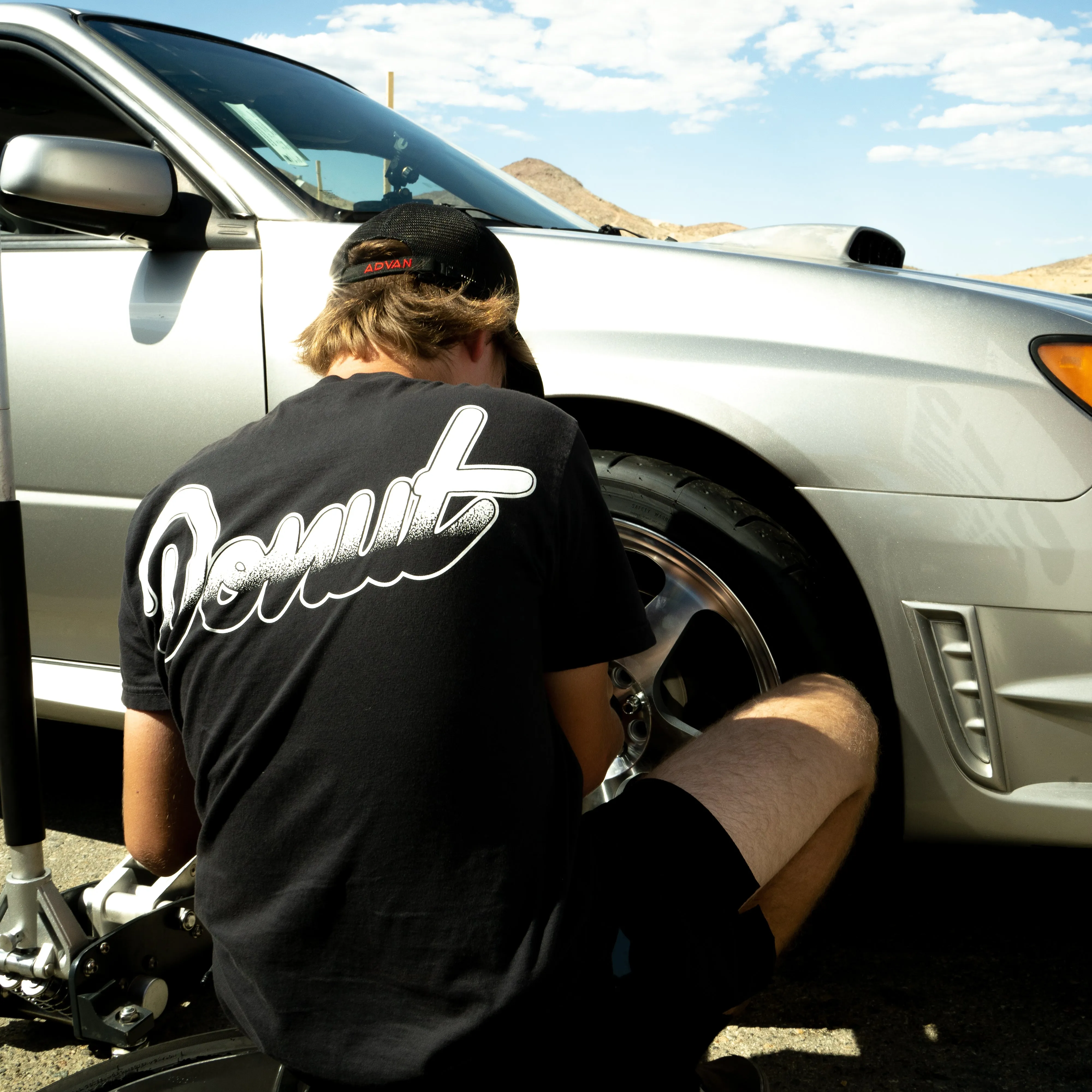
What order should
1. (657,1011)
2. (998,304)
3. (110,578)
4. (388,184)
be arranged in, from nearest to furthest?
(657,1011), (998,304), (110,578), (388,184)

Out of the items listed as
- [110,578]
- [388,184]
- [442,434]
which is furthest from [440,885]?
[388,184]

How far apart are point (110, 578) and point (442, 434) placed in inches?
52.4

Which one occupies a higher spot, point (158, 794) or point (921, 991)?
point (158, 794)

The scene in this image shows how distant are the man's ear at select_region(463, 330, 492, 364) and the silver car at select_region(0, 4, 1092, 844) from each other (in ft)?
1.43

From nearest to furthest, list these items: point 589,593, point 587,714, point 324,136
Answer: point 589,593 → point 587,714 → point 324,136

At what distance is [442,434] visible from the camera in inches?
43.5

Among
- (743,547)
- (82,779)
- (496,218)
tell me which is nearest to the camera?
(743,547)

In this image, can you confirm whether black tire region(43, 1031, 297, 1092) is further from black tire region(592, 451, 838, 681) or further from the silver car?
black tire region(592, 451, 838, 681)

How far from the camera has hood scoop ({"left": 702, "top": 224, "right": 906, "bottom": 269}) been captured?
80.3 inches

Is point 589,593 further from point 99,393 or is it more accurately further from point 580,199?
point 580,199

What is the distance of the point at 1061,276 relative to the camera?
43.3m

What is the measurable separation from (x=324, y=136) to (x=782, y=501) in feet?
4.48

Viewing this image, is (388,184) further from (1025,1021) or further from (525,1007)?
(1025,1021)

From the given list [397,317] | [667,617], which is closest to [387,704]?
[397,317]
